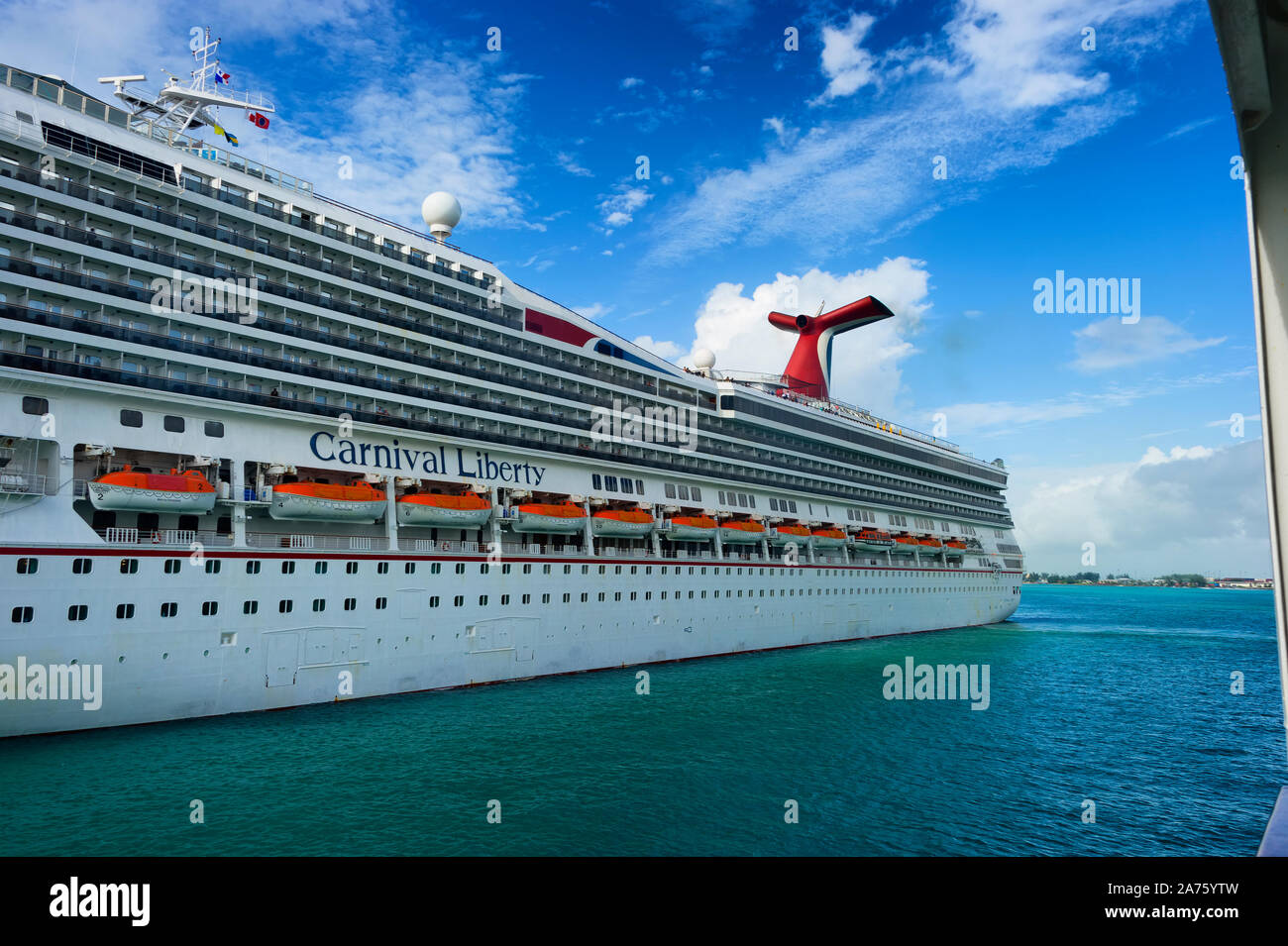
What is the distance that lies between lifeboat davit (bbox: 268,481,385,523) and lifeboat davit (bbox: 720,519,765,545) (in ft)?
62.9

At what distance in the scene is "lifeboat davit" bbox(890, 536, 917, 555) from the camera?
172 ft

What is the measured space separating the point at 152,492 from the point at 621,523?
18.1m

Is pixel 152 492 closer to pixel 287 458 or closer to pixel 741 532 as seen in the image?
pixel 287 458

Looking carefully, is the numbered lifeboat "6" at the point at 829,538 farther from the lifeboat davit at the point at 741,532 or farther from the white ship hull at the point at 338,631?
the white ship hull at the point at 338,631

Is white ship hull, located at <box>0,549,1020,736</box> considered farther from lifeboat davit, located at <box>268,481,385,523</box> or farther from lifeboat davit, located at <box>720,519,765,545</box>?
lifeboat davit, located at <box>720,519,765,545</box>

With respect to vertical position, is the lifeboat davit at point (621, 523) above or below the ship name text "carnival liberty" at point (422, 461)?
below

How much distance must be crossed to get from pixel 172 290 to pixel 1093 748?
30878 millimetres

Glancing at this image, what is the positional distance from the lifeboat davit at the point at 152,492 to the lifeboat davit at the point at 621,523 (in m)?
15.3

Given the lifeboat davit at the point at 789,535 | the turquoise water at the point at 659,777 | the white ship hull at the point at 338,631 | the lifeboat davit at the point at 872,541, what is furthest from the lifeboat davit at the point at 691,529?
the lifeboat davit at the point at 872,541

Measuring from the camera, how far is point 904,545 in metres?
53.2

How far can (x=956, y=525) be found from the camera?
6338 cm

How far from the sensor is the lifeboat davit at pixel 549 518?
29.1 metres

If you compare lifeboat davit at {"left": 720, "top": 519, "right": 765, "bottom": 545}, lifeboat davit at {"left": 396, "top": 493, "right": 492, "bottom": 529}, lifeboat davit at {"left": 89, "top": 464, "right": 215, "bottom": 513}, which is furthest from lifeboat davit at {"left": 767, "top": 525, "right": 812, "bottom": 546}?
lifeboat davit at {"left": 89, "top": 464, "right": 215, "bottom": 513}
